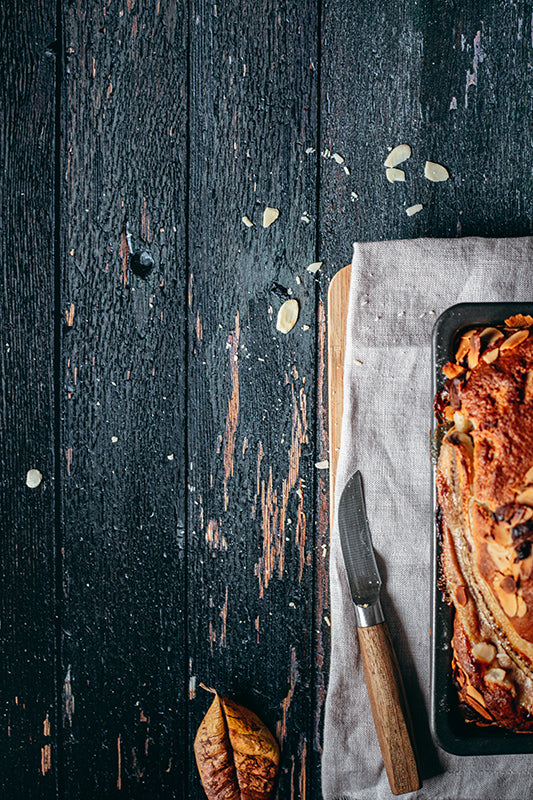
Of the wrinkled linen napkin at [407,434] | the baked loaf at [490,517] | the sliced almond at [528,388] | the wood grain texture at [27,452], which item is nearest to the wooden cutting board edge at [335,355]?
the wrinkled linen napkin at [407,434]

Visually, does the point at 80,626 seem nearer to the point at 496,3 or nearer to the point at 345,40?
the point at 345,40

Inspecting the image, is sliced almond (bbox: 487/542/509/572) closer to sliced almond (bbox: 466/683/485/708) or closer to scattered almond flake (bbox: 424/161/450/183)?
sliced almond (bbox: 466/683/485/708)

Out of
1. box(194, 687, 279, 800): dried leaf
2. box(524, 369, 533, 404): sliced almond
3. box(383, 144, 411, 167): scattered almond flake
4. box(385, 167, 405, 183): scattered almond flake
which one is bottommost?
box(194, 687, 279, 800): dried leaf

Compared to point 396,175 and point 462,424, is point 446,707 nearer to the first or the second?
point 462,424

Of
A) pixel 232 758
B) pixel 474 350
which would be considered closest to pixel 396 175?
pixel 474 350

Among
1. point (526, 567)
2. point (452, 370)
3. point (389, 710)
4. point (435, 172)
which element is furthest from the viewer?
point (435, 172)

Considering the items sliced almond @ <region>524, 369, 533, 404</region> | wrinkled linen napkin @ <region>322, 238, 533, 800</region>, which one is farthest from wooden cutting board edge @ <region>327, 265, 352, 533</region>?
sliced almond @ <region>524, 369, 533, 404</region>

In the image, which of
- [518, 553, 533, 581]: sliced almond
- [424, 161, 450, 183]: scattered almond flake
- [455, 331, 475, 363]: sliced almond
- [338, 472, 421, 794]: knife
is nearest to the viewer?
[518, 553, 533, 581]: sliced almond

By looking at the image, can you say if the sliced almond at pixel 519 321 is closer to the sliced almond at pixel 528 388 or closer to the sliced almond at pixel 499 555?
the sliced almond at pixel 528 388

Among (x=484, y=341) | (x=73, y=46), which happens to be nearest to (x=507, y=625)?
(x=484, y=341)
